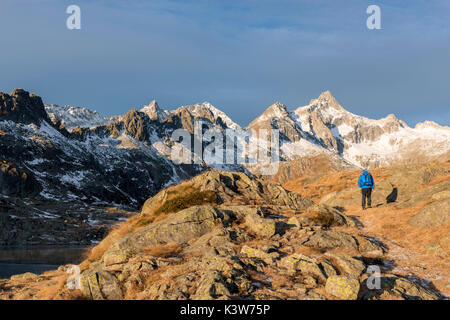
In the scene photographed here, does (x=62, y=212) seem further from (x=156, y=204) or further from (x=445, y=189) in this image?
(x=445, y=189)

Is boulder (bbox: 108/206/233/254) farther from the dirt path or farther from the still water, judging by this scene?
the still water

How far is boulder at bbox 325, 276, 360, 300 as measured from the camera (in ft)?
43.5

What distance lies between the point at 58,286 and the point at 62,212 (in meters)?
190

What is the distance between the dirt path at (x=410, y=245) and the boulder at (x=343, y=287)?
5.89 meters

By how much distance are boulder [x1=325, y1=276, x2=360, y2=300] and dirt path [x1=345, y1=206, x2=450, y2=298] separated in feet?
19.3

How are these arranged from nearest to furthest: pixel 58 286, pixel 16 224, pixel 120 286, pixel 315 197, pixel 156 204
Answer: pixel 120 286 < pixel 58 286 < pixel 156 204 < pixel 315 197 < pixel 16 224

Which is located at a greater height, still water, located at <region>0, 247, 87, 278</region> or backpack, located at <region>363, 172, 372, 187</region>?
backpack, located at <region>363, 172, 372, 187</region>

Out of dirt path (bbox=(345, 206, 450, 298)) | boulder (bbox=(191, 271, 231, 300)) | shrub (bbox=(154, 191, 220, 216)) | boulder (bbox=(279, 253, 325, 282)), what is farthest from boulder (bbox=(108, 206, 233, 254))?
dirt path (bbox=(345, 206, 450, 298))

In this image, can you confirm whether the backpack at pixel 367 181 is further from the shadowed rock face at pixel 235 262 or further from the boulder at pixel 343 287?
the boulder at pixel 343 287

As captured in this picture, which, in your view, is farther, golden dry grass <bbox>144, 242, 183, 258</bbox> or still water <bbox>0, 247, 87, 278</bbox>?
still water <bbox>0, 247, 87, 278</bbox>

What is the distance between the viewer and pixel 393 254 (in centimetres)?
2130

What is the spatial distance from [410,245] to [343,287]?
12.7 metres
